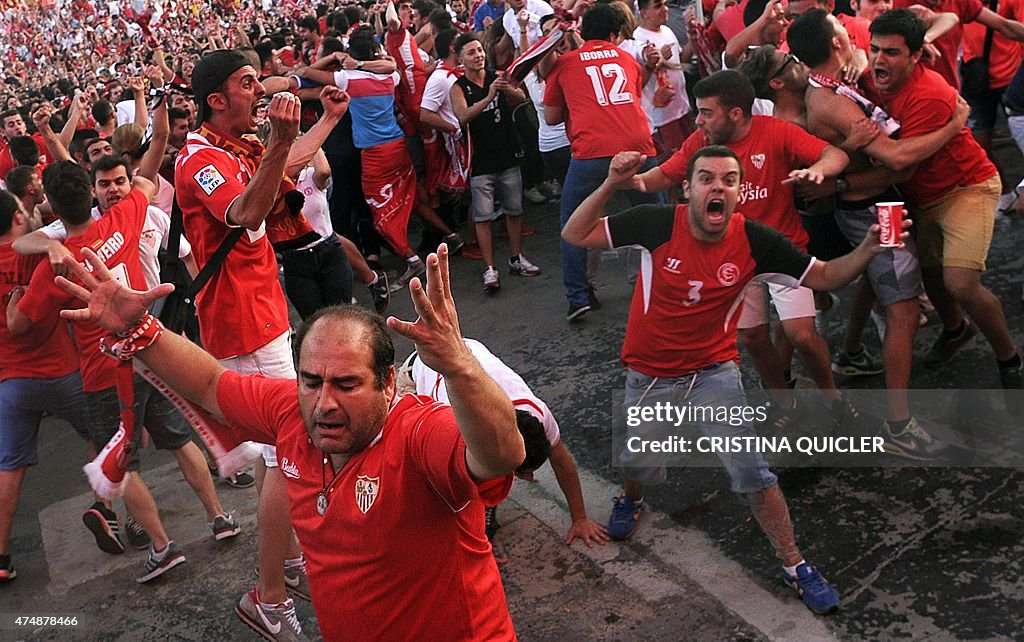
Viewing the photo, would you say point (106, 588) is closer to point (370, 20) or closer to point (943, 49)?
point (943, 49)

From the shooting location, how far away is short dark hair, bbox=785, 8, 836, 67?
17.5 ft

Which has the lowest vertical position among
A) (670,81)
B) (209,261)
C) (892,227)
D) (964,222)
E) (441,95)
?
(670,81)

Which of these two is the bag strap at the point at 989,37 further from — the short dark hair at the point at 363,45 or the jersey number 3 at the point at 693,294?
the short dark hair at the point at 363,45

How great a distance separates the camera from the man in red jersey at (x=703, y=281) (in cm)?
438

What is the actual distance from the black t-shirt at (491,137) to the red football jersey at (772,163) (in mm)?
3449

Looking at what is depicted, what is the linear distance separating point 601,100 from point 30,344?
390cm

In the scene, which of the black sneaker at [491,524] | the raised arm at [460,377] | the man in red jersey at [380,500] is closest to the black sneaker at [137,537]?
the black sneaker at [491,524]

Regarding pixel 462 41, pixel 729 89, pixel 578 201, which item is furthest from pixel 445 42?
pixel 729 89

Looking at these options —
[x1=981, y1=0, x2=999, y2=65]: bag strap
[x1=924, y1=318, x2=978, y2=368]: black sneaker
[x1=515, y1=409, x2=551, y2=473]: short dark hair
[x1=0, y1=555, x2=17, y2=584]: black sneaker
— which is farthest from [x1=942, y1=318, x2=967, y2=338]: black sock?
[x1=0, y1=555, x2=17, y2=584]: black sneaker

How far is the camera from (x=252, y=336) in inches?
182

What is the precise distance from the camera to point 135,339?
324cm

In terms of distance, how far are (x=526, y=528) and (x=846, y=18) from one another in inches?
158

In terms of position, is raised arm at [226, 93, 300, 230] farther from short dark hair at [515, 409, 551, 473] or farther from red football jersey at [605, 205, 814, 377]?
red football jersey at [605, 205, 814, 377]

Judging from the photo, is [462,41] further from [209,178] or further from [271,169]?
[271,169]
